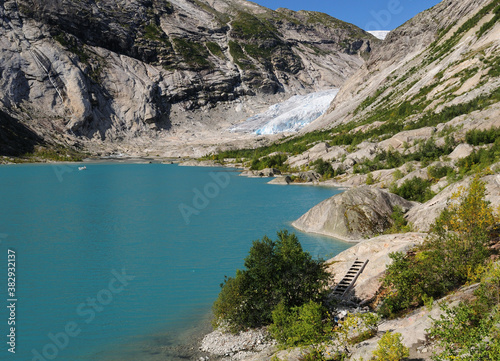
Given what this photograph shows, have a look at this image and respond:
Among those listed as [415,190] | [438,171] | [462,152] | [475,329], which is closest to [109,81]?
[462,152]

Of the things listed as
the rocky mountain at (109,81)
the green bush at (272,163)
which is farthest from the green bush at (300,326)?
the rocky mountain at (109,81)

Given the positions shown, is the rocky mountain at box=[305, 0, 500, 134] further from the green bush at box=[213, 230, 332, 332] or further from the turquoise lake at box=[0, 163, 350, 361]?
the green bush at box=[213, 230, 332, 332]

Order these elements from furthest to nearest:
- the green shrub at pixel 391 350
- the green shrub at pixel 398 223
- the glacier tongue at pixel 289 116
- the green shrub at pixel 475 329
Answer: the glacier tongue at pixel 289 116
the green shrub at pixel 398 223
the green shrub at pixel 391 350
the green shrub at pixel 475 329

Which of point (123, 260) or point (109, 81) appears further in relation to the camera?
point (109, 81)

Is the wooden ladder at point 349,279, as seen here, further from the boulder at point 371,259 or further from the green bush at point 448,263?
the green bush at point 448,263

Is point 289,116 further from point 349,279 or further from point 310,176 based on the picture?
point 349,279

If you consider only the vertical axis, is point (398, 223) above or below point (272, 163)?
above
